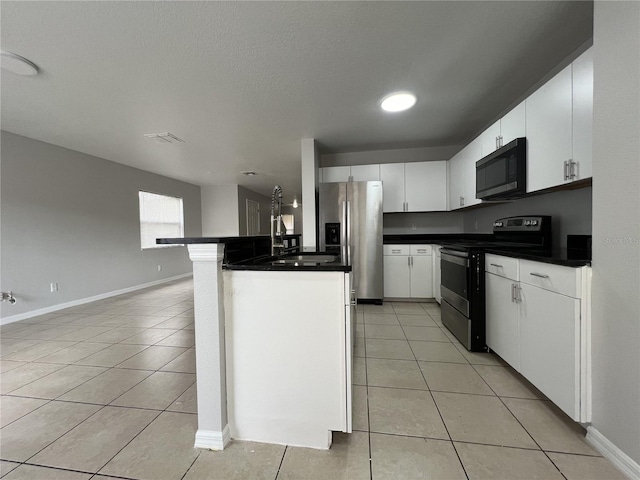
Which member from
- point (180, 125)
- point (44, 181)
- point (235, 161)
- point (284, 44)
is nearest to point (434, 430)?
point (284, 44)

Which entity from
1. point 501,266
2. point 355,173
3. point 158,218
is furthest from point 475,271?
point 158,218

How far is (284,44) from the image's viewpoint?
71.0 inches

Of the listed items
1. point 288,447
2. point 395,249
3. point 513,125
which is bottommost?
point 288,447

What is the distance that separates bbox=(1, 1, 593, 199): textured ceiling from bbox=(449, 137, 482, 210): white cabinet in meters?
0.40

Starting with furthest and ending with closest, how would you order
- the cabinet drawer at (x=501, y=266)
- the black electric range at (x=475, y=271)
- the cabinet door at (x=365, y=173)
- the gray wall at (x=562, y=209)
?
the cabinet door at (x=365, y=173), the black electric range at (x=475, y=271), the gray wall at (x=562, y=209), the cabinet drawer at (x=501, y=266)

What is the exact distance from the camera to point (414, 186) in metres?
3.96

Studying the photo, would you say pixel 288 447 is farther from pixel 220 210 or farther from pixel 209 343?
pixel 220 210

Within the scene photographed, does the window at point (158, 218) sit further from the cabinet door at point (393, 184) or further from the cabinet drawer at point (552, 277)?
the cabinet drawer at point (552, 277)

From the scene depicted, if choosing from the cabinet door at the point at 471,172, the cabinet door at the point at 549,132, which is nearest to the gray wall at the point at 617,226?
the cabinet door at the point at 549,132

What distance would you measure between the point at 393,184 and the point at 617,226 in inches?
115

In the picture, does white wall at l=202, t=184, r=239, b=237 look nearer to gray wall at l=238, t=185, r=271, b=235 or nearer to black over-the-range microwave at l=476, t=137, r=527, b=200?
gray wall at l=238, t=185, r=271, b=235

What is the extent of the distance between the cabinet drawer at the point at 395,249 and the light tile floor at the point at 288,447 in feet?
4.77

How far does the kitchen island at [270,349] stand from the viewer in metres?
1.24

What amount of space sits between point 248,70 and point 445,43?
147cm
